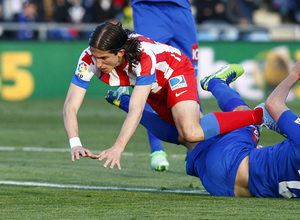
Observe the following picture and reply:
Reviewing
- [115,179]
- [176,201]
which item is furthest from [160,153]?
[176,201]

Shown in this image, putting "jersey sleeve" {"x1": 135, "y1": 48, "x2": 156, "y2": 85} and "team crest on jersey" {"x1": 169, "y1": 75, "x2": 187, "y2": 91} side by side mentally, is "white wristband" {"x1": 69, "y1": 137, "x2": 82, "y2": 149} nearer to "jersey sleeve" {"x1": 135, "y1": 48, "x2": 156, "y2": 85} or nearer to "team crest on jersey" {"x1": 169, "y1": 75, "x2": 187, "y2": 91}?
"jersey sleeve" {"x1": 135, "y1": 48, "x2": 156, "y2": 85}

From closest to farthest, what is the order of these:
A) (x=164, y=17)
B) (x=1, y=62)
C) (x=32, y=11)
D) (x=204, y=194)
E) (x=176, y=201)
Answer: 1. (x=176, y=201)
2. (x=204, y=194)
3. (x=164, y=17)
4. (x=1, y=62)
5. (x=32, y=11)

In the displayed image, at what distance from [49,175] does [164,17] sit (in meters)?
2.34

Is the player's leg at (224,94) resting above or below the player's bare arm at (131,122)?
below

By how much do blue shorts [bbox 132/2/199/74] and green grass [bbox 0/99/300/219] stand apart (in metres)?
1.53

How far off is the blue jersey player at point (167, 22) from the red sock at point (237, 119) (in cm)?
158

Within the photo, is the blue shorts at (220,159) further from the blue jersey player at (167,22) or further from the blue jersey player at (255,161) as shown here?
the blue jersey player at (167,22)

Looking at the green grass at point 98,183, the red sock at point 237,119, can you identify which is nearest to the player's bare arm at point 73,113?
the green grass at point 98,183

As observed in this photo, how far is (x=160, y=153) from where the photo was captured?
7.49m

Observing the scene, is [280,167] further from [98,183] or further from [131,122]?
[98,183]

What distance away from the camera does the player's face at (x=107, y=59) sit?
224 inches

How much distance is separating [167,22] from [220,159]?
9.47ft

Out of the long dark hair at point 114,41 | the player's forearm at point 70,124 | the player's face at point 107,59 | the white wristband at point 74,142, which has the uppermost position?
the long dark hair at point 114,41

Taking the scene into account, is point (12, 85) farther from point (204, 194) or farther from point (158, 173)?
point (204, 194)
